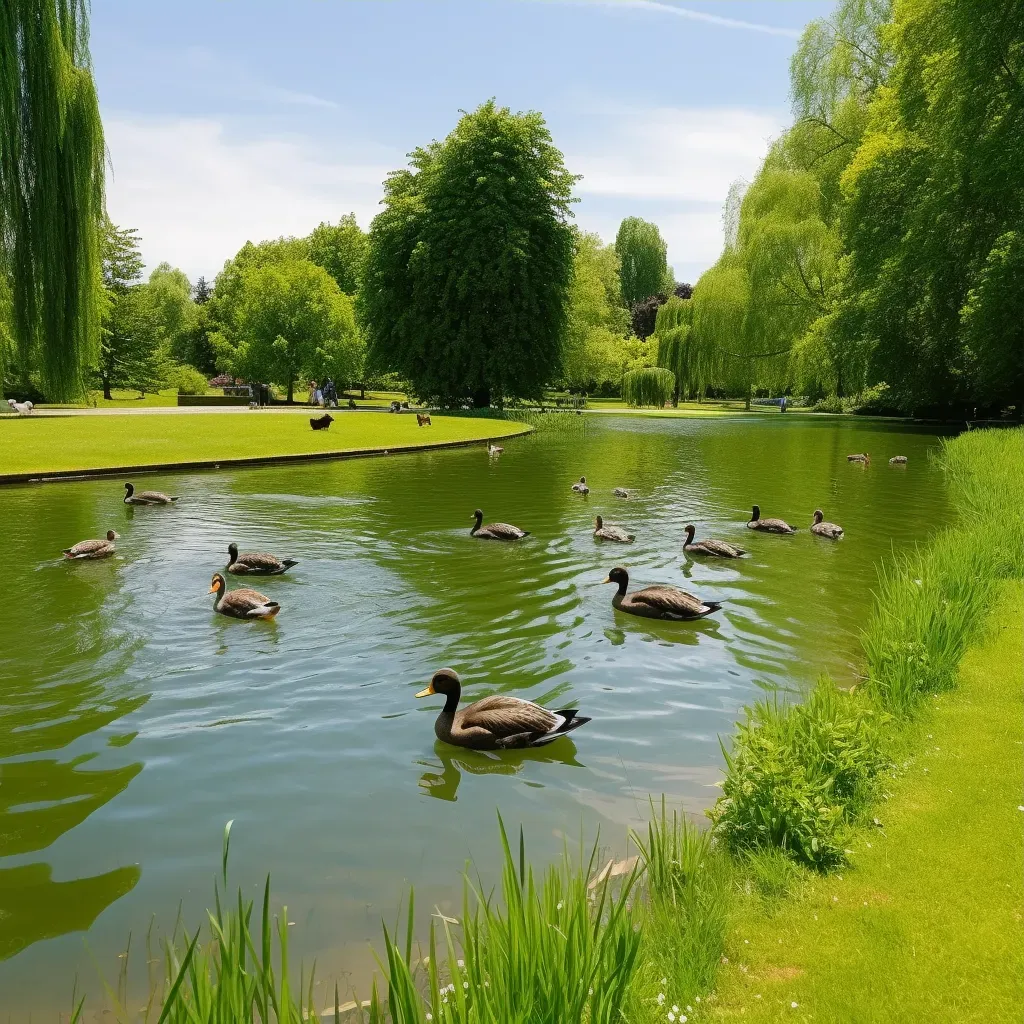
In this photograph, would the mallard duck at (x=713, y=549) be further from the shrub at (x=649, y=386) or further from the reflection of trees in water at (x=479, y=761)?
the shrub at (x=649, y=386)

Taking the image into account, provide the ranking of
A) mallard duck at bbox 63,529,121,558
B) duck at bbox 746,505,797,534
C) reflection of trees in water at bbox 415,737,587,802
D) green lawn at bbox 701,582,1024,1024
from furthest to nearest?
duck at bbox 746,505,797,534 < mallard duck at bbox 63,529,121,558 < reflection of trees in water at bbox 415,737,587,802 < green lawn at bbox 701,582,1024,1024

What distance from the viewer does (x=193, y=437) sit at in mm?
34594

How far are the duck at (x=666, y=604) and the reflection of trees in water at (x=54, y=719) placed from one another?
5933 mm

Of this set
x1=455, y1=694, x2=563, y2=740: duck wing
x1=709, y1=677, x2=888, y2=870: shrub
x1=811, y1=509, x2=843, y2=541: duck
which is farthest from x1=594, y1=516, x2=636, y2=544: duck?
x1=709, y1=677, x2=888, y2=870: shrub

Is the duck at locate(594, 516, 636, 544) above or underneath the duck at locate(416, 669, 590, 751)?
above

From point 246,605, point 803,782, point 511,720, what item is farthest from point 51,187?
point 803,782

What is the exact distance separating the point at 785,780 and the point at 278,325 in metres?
70.7

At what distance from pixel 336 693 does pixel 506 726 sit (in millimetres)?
2038

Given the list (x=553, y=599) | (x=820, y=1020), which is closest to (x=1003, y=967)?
(x=820, y=1020)

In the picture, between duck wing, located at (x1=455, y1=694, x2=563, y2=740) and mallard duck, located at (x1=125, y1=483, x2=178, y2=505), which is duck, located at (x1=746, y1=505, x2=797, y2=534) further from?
mallard duck, located at (x1=125, y1=483, x2=178, y2=505)

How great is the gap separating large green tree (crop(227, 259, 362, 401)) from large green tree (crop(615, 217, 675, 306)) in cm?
5590

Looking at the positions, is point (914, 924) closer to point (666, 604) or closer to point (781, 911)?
point (781, 911)

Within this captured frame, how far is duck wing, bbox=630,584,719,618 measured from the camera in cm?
1129

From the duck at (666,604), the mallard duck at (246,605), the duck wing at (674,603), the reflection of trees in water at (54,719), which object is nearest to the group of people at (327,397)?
the reflection of trees in water at (54,719)
